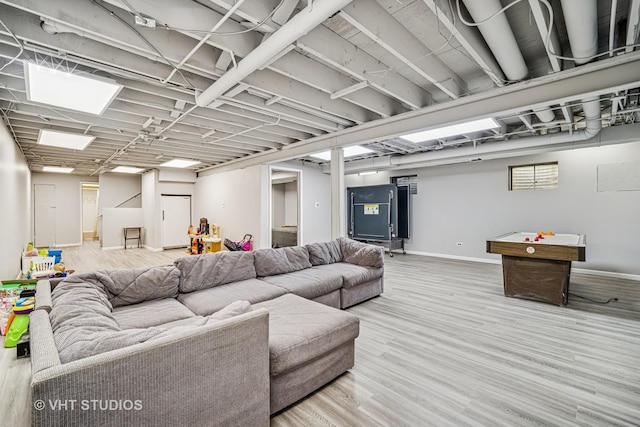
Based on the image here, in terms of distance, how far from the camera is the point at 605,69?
2.56m

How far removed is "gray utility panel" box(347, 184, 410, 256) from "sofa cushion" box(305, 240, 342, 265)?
368 cm

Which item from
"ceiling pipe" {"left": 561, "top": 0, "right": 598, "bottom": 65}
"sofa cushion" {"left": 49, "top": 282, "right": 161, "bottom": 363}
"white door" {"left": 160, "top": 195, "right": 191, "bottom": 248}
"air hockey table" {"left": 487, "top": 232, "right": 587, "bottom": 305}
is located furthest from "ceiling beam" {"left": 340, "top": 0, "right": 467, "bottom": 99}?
"white door" {"left": 160, "top": 195, "right": 191, "bottom": 248}

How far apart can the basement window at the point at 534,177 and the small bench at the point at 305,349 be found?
242 inches

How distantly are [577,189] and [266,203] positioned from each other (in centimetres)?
672

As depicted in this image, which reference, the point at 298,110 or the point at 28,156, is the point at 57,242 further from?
the point at 298,110

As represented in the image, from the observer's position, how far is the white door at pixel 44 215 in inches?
370

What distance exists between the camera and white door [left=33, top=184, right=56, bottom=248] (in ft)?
30.8

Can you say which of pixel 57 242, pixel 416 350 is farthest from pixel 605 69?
pixel 57 242

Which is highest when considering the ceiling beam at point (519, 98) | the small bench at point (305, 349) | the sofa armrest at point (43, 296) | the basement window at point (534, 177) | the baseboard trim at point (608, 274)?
the ceiling beam at point (519, 98)

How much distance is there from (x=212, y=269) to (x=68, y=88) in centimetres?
239

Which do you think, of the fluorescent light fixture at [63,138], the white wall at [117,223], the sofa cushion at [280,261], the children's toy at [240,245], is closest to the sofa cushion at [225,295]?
the sofa cushion at [280,261]

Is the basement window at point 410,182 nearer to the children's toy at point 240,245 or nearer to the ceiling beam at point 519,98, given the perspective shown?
the ceiling beam at point 519,98

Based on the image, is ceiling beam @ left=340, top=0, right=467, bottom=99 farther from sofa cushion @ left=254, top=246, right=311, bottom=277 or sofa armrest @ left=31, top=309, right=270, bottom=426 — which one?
sofa cushion @ left=254, top=246, right=311, bottom=277

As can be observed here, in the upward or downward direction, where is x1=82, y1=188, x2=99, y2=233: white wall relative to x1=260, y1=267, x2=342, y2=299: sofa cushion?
upward
